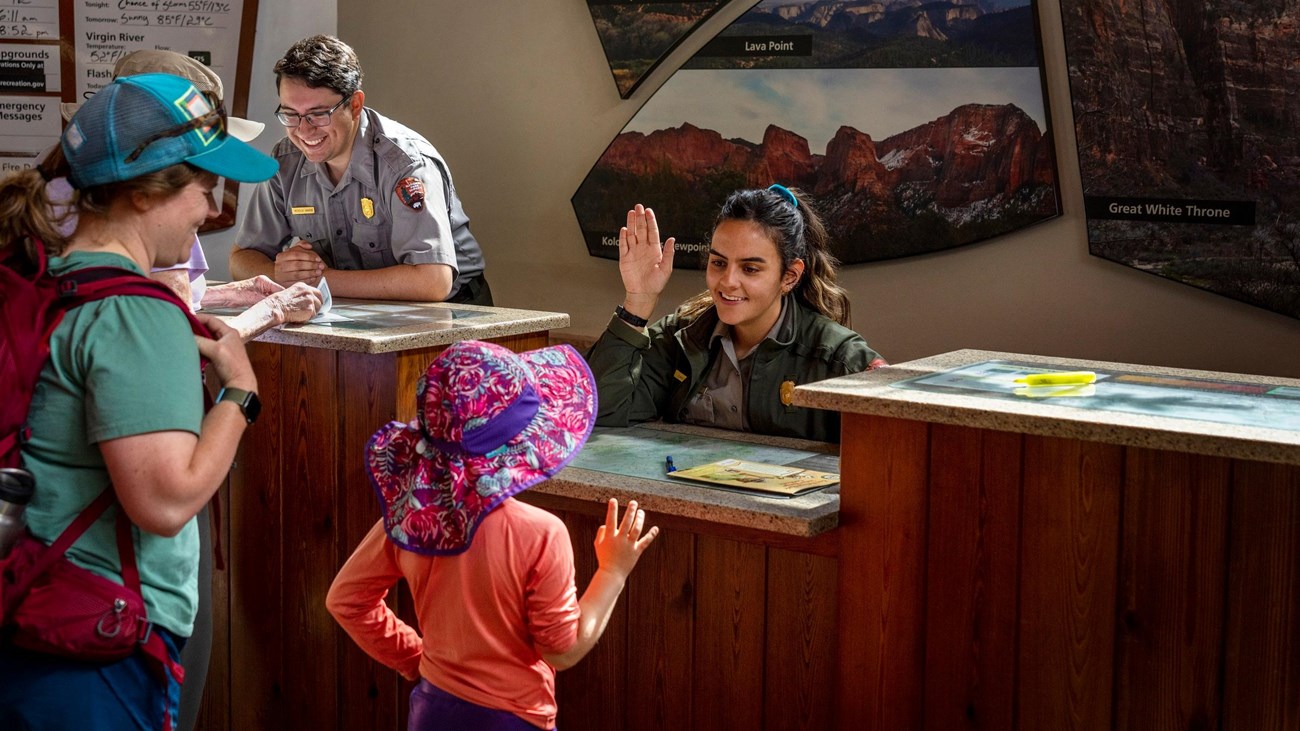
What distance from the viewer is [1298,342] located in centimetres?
332

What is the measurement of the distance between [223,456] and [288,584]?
1332mm

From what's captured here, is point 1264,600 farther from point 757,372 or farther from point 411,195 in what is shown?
point 411,195

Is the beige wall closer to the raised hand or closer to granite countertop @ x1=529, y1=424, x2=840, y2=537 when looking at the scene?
the raised hand

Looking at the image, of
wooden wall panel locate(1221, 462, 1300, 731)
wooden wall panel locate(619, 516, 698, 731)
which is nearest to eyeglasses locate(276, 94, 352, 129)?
wooden wall panel locate(619, 516, 698, 731)

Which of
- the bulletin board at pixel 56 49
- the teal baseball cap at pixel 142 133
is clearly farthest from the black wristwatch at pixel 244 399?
the bulletin board at pixel 56 49

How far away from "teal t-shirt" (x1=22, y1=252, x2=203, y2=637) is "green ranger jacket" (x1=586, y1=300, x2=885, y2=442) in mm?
1453

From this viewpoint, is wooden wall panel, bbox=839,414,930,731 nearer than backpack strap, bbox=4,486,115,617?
No

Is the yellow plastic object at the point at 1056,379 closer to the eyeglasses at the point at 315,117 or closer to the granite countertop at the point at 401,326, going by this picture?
the granite countertop at the point at 401,326

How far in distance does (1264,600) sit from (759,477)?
86cm

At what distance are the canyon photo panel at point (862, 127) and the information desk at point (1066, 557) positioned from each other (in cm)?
165

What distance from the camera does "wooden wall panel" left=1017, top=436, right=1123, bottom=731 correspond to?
1.86 m

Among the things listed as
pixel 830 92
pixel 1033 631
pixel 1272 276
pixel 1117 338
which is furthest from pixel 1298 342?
pixel 1033 631

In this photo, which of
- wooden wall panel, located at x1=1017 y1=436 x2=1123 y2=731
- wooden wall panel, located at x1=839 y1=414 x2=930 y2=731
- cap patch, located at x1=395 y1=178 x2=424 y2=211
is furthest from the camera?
cap patch, located at x1=395 y1=178 x2=424 y2=211

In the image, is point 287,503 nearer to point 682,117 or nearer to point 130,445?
point 130,445
